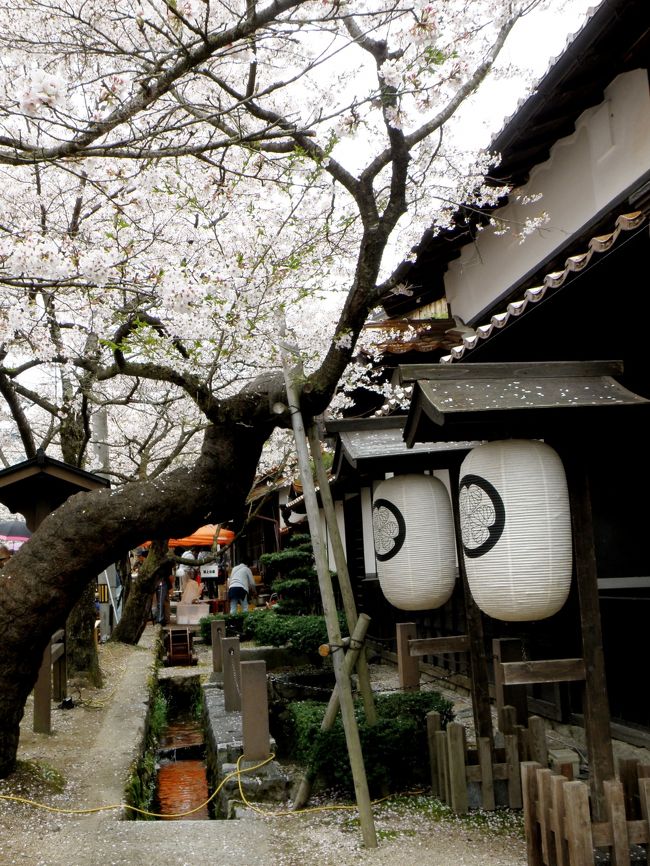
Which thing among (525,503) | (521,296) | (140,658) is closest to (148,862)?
(525,503)

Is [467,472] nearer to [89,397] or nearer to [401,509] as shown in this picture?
[401,509]

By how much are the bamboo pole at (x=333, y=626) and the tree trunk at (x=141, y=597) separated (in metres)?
12.6

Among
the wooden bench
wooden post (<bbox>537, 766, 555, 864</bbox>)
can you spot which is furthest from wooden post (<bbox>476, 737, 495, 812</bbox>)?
the wooden bench

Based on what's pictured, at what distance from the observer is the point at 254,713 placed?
7.43 meters

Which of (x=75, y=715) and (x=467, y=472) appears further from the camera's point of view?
(x=75, y=715)

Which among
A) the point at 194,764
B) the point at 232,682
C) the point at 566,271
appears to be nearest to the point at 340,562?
the point at 566,271

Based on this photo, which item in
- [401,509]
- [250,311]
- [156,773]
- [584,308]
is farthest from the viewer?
[156,773]

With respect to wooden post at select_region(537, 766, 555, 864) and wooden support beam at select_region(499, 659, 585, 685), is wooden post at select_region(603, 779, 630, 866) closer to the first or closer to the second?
wooden post at select_region(537, 766, 555, 864)

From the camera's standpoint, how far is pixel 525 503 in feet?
14.9

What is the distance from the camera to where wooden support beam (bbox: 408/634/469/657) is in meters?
6.57

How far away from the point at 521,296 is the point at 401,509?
319 centimetres

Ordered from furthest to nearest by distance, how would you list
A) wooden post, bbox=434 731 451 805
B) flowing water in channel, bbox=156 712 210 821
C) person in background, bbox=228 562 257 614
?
person in background, bbox=228 562 257 614 → flowing water in channel, bbox=156 712 210 821 → wooden post, bbox=434 731 451 805

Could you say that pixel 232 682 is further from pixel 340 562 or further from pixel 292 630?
pixel 340 562

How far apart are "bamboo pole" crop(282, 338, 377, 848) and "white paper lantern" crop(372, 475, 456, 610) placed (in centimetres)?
55
